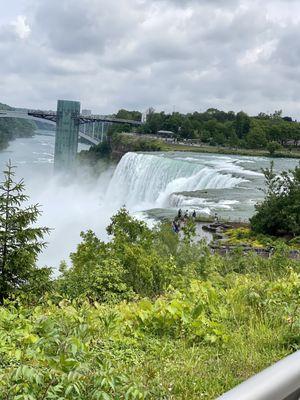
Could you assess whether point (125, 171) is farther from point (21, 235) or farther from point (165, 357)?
point (165, 357)

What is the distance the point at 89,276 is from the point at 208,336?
6.00 metres

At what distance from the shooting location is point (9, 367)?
3.02 meters

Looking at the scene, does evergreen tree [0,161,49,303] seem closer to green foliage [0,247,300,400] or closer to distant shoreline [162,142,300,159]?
green foliage [0,247,300,400]

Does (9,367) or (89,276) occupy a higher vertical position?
(9,367)

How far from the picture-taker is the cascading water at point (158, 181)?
4066cm

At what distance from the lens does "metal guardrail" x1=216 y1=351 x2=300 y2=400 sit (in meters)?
1.42

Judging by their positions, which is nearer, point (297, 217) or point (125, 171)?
point (297, 217)

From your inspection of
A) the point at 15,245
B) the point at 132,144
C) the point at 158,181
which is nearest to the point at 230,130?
the point at 132,144

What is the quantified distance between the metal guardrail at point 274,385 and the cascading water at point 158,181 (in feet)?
115

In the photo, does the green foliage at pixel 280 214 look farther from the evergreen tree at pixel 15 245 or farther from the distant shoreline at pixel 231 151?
the distant shoreline at pixel 231 151

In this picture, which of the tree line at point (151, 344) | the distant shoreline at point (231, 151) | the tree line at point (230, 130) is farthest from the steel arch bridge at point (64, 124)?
the tree line at point (151, 344)

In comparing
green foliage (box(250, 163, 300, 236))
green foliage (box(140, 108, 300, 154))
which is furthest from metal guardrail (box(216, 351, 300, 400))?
green foliage (box(140, 108, 300, 154))

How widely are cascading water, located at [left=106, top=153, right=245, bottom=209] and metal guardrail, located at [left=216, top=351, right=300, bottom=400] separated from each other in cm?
3492

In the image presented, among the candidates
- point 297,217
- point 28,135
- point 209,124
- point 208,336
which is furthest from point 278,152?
point 28,135
